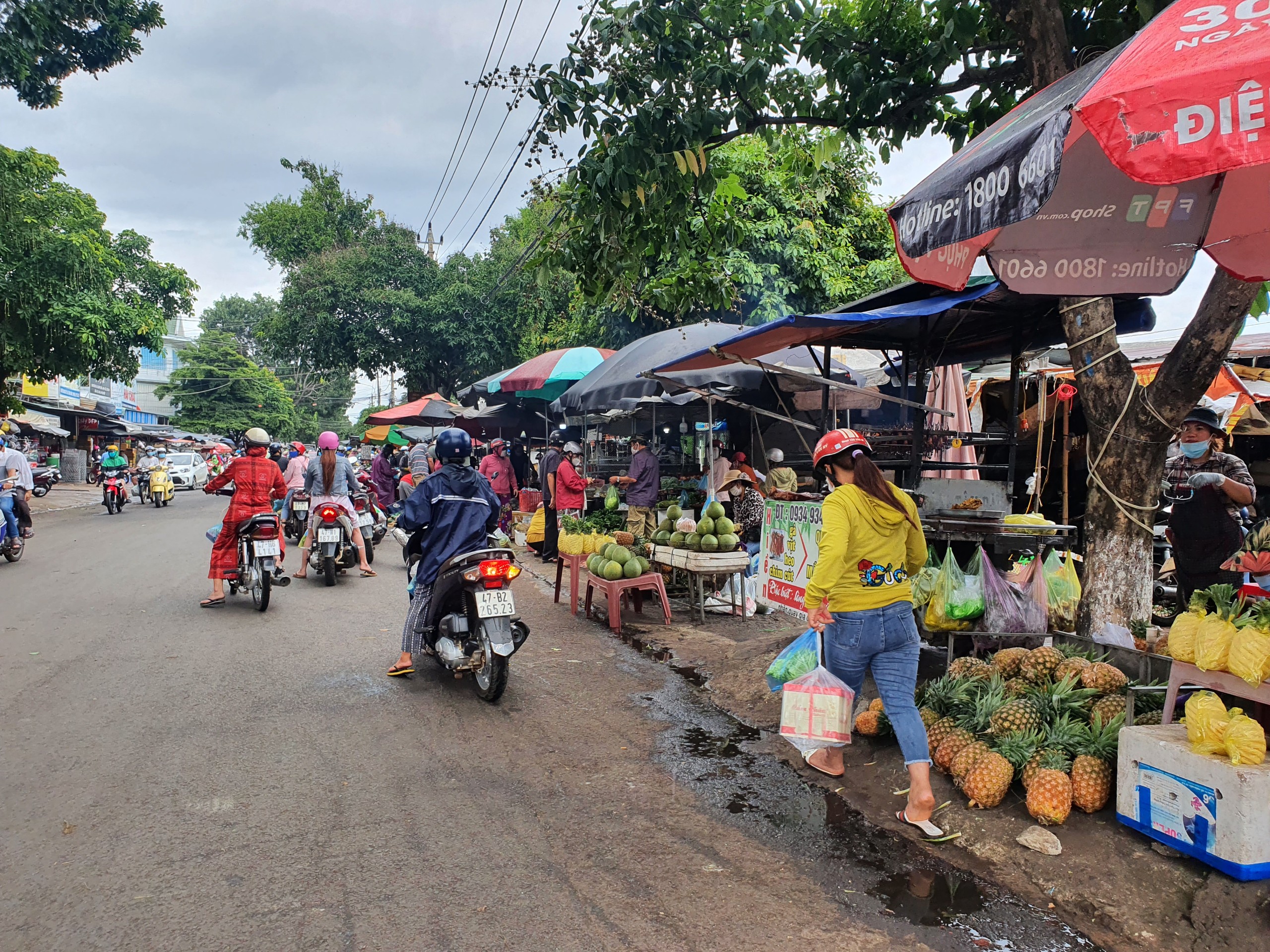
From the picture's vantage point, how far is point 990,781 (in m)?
3.78

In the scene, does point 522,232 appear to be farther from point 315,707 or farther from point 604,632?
point 315,707

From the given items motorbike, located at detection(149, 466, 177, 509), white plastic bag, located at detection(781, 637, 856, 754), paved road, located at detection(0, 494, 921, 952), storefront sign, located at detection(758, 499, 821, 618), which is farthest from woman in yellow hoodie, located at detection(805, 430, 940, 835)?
motorbike, located at detection(149, 466, 177, 509)

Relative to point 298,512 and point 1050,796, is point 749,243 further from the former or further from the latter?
point 1050,796

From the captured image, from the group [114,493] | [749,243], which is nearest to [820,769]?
[749,243]

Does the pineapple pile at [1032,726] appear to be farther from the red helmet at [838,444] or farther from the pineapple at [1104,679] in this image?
the red helmet at [838,444]

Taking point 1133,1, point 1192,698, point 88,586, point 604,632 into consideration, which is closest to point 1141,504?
point 1192,698

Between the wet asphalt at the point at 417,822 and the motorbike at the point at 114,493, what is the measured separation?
16.3 metres

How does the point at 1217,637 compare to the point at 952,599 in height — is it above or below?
above

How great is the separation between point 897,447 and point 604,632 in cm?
332

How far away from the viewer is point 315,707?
17.4 ft

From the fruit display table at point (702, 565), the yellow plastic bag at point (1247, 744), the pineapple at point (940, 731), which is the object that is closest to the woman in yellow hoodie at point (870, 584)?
the pineapple at point (940, 731)

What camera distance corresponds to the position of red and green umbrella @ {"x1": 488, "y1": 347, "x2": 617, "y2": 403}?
40.5 feet

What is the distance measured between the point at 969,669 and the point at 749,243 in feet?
38.9

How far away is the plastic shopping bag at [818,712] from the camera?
3.88 m
